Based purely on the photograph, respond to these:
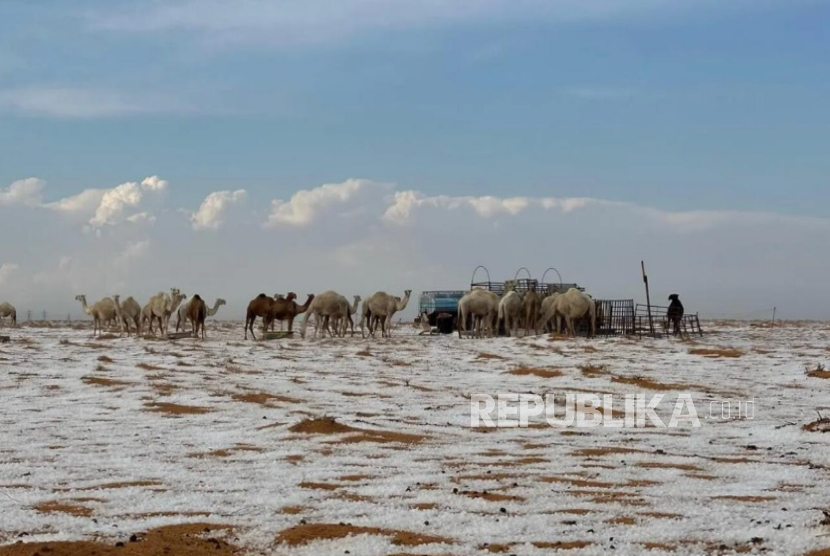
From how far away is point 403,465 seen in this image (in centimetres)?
941

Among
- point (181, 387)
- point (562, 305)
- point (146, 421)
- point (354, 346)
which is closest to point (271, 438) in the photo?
point (146, 421)

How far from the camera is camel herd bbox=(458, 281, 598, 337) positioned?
130 ft

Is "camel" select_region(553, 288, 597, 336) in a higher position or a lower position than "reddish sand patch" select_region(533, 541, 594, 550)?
higher

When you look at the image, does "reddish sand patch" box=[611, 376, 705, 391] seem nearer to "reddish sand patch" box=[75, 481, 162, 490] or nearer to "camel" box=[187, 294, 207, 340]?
"reddish sand patch" box=[75, 481, 162, 490]

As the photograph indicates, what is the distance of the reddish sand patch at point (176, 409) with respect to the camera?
13969 millimetres

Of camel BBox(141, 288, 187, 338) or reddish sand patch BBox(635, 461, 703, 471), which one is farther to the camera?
camel BBox(141, 288, 187, 338)

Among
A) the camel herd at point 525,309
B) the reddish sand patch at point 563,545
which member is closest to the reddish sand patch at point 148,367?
the reddish sand patch at point 563,545

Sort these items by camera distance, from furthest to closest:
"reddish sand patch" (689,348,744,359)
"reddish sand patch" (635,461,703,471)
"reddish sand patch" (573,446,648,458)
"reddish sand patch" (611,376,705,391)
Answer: "reddish sand patch" (689,348,744,359), "reddish sand patch" (611,376,705,391), "reddish sand patch" (573,446,648,458), "reddish sand patch" (635,461,703,471)

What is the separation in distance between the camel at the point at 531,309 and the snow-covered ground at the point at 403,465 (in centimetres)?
2245

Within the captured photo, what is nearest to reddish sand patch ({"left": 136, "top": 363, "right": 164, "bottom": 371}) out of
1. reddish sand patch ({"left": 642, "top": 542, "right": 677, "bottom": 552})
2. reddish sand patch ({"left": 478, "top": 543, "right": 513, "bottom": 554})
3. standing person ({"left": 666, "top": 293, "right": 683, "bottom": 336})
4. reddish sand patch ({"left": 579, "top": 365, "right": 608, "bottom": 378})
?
reddish sand patch ({"left": 579, "top": 365, "right": 608, "bottom": 378})

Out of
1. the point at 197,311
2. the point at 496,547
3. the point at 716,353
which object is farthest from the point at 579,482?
the point at 197,311

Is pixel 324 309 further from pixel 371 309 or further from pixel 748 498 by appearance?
pixel 748 498

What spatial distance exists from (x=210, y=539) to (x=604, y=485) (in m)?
3.45

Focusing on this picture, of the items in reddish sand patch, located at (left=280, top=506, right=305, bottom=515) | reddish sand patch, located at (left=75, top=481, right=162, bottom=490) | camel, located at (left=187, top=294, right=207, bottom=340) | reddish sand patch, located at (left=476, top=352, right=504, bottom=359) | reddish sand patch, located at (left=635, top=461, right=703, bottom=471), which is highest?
camel, located at (left=187, top=294, right=207, bottom=340)
